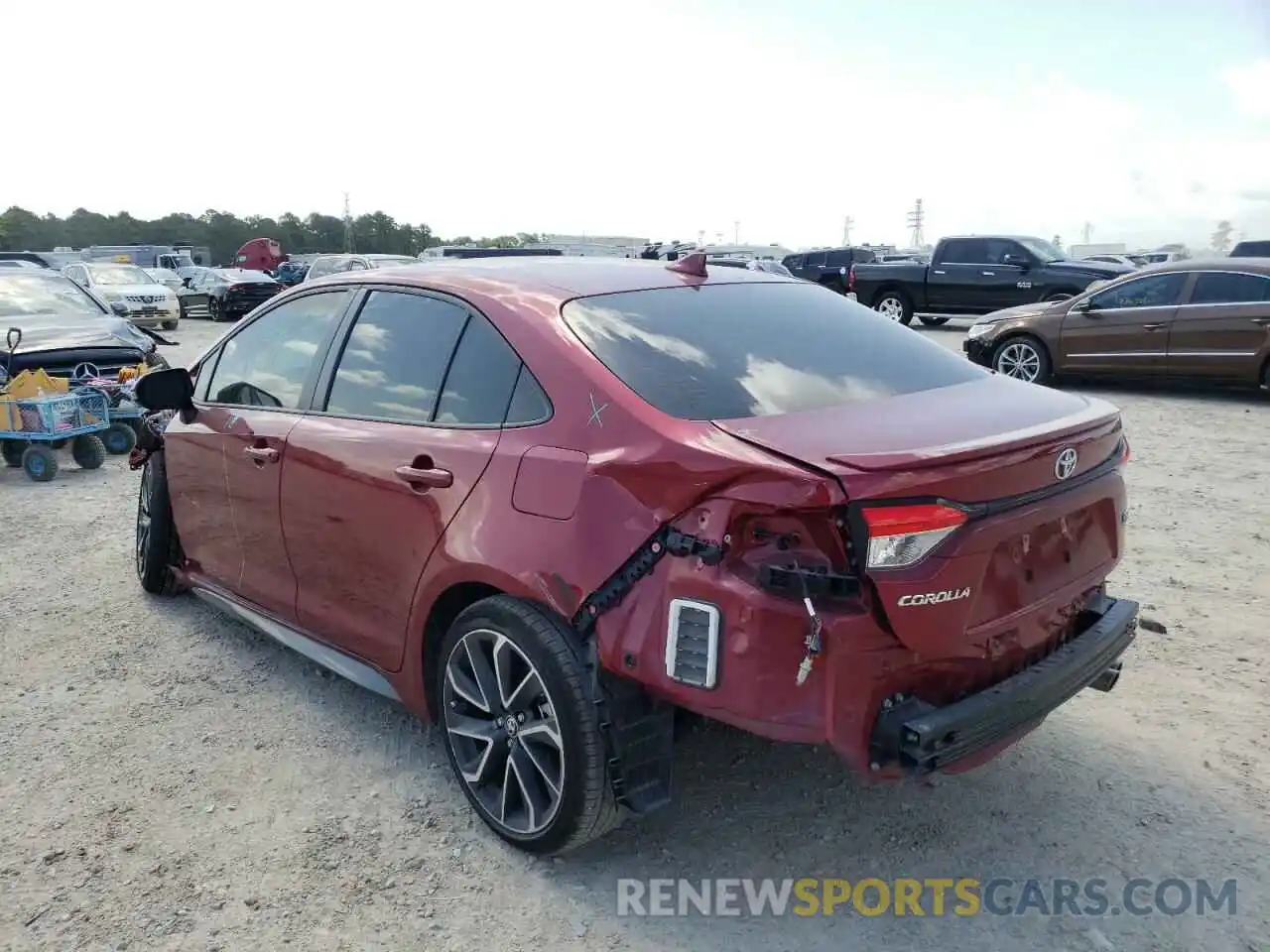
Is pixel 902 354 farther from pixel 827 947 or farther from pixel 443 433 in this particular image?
pixel 827 947

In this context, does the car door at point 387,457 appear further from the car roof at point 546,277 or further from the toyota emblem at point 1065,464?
the toyota emblem at point 1065,464

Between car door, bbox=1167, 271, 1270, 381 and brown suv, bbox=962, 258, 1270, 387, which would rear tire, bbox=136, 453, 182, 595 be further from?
car door, bbox=1167, 271, 1270, 381

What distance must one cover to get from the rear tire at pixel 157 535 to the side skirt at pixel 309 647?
1.74ft

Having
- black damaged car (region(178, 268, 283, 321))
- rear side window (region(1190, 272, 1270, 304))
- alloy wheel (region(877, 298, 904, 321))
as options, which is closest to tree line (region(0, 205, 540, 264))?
black damaged car (region(178, 268, 283, 321))

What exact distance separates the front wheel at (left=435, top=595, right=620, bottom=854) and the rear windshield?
2.42 feet

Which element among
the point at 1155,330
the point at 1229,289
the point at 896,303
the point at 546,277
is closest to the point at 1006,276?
the point at 896,303

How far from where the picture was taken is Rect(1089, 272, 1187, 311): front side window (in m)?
11.2

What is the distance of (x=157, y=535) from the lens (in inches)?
191

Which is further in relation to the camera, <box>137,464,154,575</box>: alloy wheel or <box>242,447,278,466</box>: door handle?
<box>137,464,154,575</box>: alloy wheel

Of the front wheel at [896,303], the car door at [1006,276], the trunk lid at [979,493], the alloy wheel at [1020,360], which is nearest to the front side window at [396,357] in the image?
the trunk lid at [979,493]

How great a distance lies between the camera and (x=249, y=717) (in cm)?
379

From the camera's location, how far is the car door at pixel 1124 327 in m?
11.2

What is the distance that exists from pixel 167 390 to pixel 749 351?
2729 millimetres

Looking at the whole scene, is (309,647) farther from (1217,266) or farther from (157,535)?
(1217,266)
